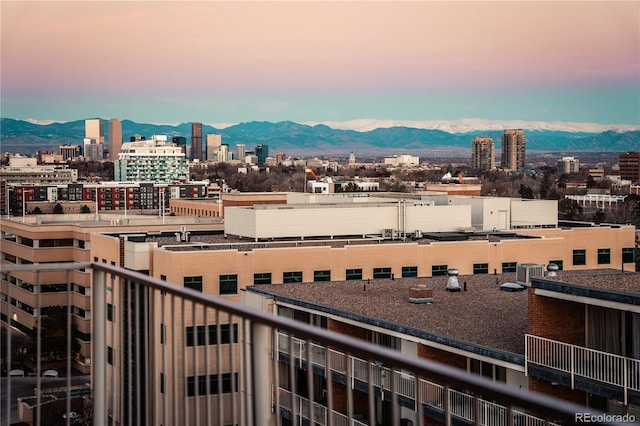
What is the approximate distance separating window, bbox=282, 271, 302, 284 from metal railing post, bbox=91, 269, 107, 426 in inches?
1086

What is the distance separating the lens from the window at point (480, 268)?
3556cm

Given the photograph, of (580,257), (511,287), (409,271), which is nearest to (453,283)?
(511,287)

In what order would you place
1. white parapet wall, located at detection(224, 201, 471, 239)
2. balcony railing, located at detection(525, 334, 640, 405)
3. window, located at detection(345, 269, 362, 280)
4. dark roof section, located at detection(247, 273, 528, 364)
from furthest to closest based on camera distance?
1. white parapet wall, located at detection(224, 201, 471, 239)
2. window, located at detection(345, 269, 362, 280)
3. dark roof section, located at detection(247, 273, 528, 364)
4. balcony railing, located at detection(525, 334, 640, 405)

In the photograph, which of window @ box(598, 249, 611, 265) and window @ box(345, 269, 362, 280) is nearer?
window @ box(345, 269, 362, 280)

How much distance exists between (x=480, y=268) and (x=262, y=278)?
334 inches

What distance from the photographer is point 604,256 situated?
40.9m

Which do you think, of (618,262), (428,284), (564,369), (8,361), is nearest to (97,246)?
(428,284)

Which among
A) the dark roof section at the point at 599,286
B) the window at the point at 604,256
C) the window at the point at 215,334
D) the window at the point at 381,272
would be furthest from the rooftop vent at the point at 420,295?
the window at the point at 604,256

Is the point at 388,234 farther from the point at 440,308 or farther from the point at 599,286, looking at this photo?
the point at 599,286

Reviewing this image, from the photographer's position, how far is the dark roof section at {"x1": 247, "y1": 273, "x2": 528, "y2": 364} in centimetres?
1786

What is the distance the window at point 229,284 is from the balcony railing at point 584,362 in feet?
54.2

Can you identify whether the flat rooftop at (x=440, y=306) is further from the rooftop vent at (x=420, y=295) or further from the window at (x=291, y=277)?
the window at (x=291, y=277)

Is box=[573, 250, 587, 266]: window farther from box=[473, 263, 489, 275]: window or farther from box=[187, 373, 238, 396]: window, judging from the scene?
box=[187, 373, 238, 396]: window

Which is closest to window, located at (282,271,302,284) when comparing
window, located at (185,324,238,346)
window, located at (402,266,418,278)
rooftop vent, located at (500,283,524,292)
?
window, located at (402,266,418,278)
